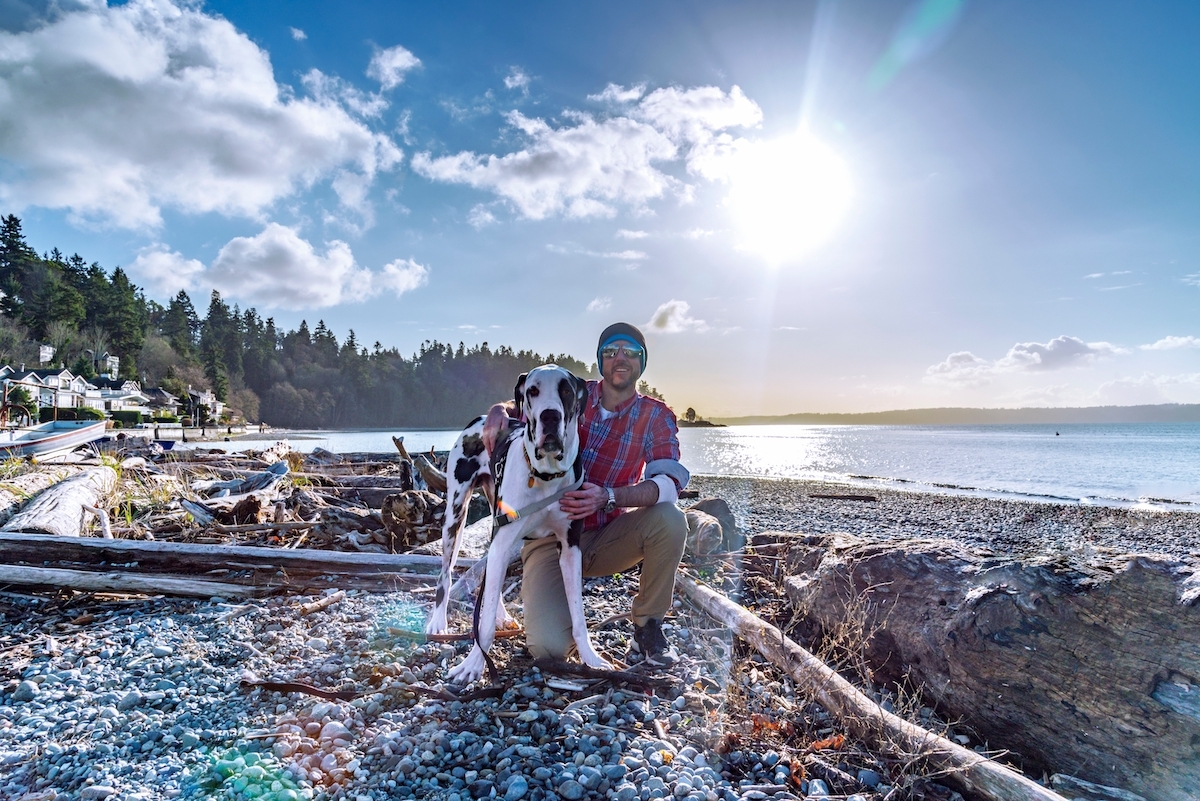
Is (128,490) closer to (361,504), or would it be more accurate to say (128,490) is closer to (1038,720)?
(361,504)

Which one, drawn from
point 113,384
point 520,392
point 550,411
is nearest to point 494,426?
point 520,392

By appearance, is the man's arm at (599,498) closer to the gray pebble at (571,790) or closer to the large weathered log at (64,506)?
the gray pebble at (571,790)

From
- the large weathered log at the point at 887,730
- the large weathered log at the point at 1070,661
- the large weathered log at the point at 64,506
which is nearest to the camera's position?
the large weathered log at the point at 887,730

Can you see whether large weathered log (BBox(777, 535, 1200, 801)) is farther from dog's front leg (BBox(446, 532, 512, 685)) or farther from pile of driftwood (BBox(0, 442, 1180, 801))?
dog's front leg (BBox(446, 532, 512, 685))

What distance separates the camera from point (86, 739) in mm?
2812

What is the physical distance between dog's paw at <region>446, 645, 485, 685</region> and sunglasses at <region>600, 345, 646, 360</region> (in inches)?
86.0

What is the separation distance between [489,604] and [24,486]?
853 cm

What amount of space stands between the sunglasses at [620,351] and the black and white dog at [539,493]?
0.50m

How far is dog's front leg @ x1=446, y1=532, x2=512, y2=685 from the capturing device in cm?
361

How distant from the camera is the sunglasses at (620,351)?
13.8 feet

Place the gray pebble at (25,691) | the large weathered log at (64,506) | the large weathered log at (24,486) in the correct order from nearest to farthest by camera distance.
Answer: the gray pebble at (25,691)
the large weathered log at (64,506)
the large weathered log at (24,486)

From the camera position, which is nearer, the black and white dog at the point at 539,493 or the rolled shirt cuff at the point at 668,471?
the black and white dog at the point at 539,493

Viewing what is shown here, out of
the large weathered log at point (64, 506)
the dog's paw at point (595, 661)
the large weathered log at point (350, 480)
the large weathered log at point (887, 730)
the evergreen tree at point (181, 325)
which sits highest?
the evergreen tree at point (181, 325)

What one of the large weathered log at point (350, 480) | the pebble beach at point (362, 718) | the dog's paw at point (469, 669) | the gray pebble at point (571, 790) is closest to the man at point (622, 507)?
Result: the pebble beach at point (362, 718)
